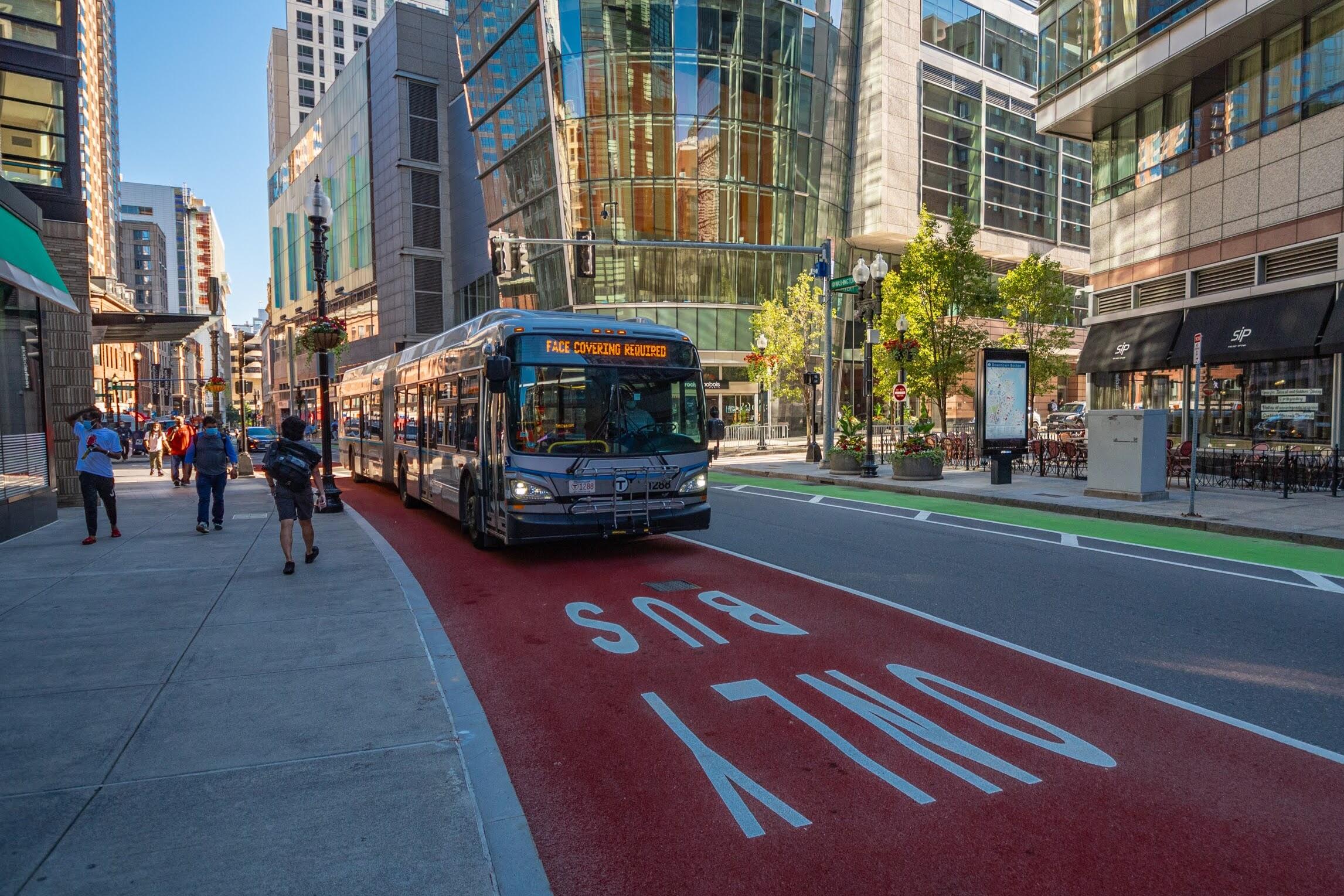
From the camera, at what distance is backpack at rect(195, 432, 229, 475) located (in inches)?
503

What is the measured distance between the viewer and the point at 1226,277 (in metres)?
22.4

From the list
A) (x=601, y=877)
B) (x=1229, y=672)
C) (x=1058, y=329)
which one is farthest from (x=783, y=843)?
(x=1058, y=329)

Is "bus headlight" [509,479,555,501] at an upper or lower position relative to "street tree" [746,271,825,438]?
lower

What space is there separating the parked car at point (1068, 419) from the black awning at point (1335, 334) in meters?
16.6

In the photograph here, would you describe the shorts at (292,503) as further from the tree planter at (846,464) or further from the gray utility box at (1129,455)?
the tree planter at (846,464)

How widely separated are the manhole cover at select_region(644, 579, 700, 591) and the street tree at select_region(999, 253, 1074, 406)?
105ft

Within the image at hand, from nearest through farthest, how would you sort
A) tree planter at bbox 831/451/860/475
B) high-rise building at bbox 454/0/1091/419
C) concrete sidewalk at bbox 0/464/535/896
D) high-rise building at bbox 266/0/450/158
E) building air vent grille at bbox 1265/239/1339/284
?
concrete sidewalk at bbox 0/464/535/896, building air vent grille at bbox 1265/239/1339/284, tree planter at bbox 831/451/860/475, high-rise building at bbox 454/0/1091/419, high-rise building at bbox 266/0/450/158

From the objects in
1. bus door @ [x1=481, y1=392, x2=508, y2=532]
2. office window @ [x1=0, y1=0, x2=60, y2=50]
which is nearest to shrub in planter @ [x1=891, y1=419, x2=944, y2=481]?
bus door @ [x1=481, y1=392, x2=508, y2=532]

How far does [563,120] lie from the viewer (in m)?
45.2

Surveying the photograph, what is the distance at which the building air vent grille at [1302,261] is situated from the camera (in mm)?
19109

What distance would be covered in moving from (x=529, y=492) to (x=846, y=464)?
15318 millimetres

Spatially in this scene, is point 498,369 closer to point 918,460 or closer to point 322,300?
point 322,300

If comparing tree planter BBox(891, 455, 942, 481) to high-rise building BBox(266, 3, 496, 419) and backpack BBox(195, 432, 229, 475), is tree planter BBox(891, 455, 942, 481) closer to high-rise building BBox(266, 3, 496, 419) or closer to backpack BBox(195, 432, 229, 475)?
backpack BBox(195, 432, 229, 475)

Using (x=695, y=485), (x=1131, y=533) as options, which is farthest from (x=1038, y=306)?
(x=695, y=485)
